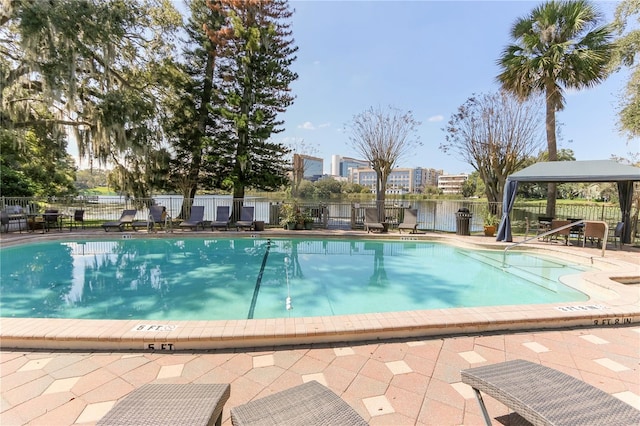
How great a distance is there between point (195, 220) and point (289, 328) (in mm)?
8966

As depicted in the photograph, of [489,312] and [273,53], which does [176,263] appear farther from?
[273,53]

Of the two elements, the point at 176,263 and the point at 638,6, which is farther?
the point at 638,6

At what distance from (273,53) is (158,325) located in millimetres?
12800

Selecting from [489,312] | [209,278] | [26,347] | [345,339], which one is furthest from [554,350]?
[209,278]

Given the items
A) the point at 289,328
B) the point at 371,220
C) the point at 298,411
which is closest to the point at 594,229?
the point at 371,220

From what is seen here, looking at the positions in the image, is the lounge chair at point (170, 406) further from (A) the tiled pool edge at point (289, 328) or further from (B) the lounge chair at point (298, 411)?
(A) the tiled pool edge at point (289, 328)

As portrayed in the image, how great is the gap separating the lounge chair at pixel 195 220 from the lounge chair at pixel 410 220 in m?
7.45

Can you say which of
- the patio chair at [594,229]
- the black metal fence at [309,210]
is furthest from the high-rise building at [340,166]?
the patio chair at [594,229]

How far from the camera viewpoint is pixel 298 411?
147cm

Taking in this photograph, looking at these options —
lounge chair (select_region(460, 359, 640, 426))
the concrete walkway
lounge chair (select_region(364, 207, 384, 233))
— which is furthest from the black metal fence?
lounge chair (select_region(460, 359, 640, 426))

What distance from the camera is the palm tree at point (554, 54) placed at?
10.2m

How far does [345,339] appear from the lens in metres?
2.94

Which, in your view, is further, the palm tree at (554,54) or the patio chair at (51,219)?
the palm tree at (554,54)

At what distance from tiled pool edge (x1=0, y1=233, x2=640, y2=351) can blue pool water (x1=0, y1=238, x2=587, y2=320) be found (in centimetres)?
133
